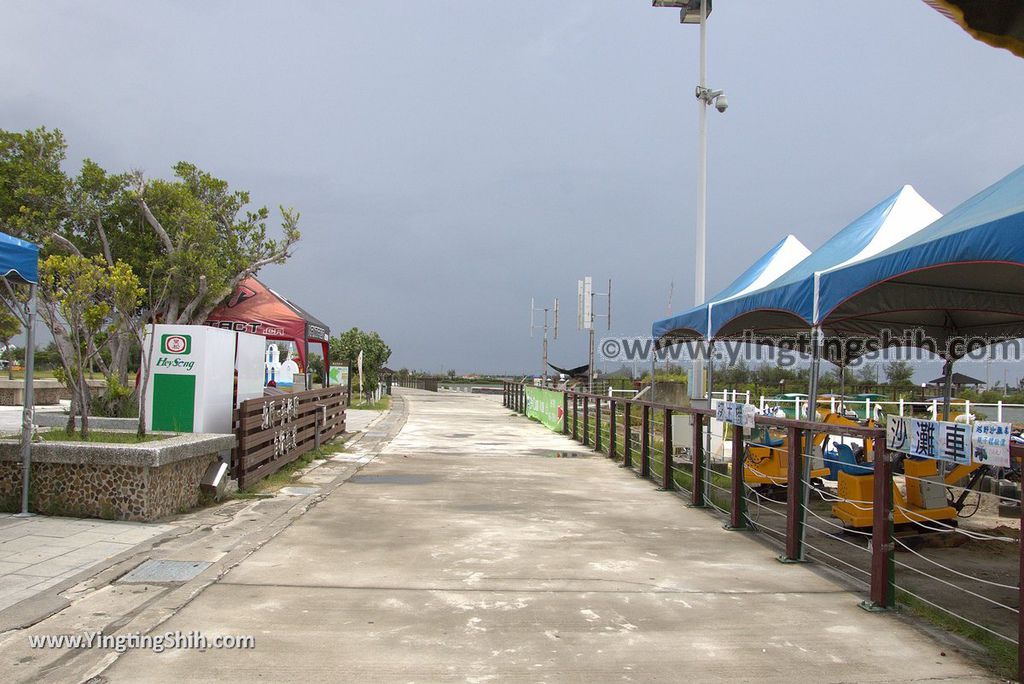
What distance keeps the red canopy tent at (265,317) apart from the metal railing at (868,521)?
22.3ft

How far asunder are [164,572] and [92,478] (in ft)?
6.65

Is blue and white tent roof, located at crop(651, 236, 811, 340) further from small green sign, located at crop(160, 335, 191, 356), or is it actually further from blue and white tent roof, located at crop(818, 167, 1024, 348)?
small green sign, located at crop(160, 335, 191, 356)

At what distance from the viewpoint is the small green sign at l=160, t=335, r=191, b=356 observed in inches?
316

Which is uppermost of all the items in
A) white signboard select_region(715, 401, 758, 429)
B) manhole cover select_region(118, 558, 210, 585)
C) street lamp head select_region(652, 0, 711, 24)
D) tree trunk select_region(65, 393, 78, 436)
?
street lamp head select_region(652, 0, 711, 24)

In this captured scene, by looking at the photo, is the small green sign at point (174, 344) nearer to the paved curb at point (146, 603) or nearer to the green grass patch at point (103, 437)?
the green grass patch at point (103, 437)

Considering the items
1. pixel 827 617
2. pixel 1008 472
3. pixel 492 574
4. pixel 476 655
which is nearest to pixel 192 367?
pixel 492 574

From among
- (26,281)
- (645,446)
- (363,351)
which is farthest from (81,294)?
(363,351)

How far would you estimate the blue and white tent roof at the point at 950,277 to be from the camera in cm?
438

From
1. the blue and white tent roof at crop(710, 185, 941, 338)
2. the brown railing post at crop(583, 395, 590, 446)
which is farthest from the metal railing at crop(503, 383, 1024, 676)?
the brown railing post at crop(583, 395, 590, 446)

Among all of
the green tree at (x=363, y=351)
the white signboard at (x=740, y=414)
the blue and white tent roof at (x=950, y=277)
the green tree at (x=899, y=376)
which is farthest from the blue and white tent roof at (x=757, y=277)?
the green tree at (x=899, y=376)

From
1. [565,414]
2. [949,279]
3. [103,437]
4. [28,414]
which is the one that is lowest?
[565,414]

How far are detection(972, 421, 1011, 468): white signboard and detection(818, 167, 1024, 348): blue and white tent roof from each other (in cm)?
95

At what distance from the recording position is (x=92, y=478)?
6.65 m

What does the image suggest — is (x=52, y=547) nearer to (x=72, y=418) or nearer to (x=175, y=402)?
(x=72, y=418)
